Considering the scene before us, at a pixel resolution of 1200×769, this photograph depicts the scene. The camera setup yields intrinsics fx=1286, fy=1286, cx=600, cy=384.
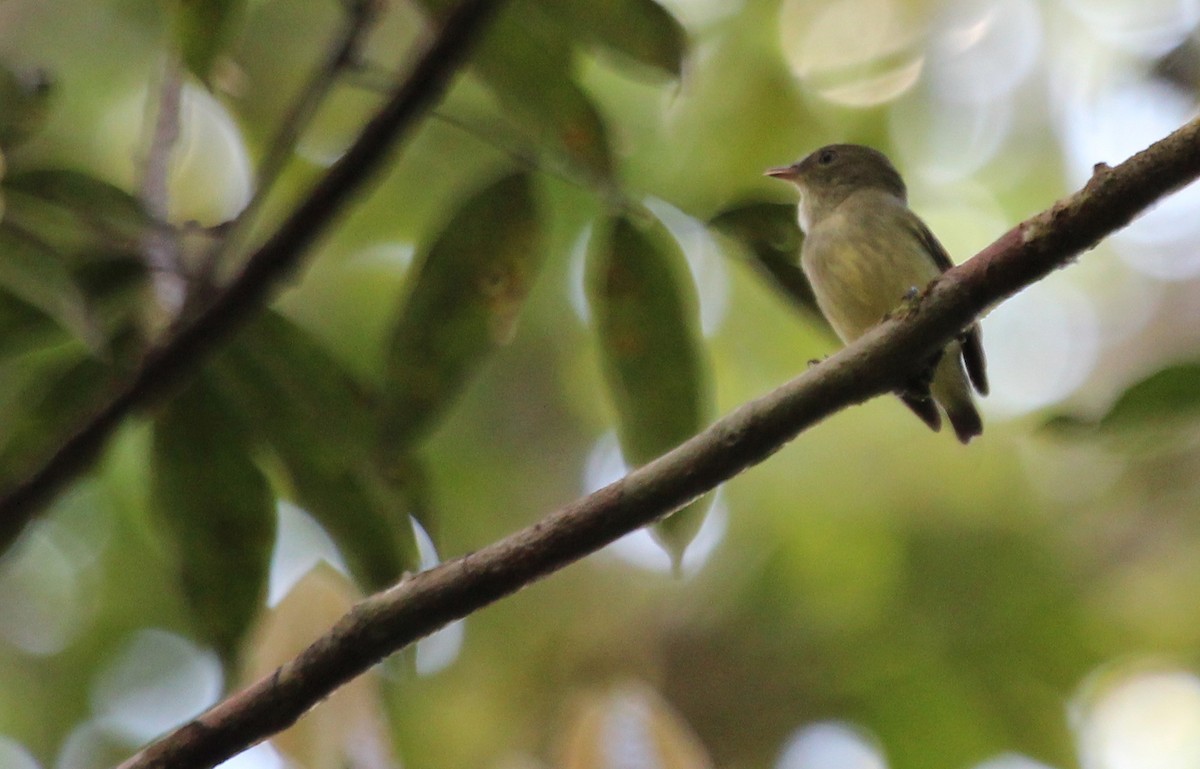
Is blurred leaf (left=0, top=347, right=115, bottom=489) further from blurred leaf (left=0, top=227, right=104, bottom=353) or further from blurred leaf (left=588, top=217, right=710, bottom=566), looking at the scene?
blurred leaf (left=588, top=217, right=710, bottom=566)

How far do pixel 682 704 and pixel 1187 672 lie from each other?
1.97 metres

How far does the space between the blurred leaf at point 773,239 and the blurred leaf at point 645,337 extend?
129 millimetres

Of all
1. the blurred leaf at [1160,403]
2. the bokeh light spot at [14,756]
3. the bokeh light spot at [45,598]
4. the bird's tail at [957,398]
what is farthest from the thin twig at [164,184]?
the bokeh light spot at [45,598]

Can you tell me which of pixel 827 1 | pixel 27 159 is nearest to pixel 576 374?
pixel 827 1

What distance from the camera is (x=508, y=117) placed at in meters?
2.10

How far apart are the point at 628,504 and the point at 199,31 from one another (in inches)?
36.4

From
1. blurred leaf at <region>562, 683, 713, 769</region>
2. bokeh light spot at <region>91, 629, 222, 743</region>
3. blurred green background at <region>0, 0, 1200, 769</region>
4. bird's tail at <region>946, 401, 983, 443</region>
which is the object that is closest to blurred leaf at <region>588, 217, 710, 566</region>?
blurred green background at <region>0, 0, 1200, 769</region>

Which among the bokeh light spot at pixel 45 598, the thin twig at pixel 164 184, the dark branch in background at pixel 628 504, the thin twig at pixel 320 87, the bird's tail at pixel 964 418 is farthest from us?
the bokeh light spot at pixel 45 598

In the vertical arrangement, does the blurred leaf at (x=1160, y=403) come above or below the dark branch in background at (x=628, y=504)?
below

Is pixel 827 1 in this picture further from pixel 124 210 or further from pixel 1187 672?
pixel 124 210

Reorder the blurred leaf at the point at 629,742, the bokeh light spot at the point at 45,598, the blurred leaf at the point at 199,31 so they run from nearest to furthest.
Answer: the blurred leaf at the point at 199,31, the blurred leaf at the point at 629,742, the bokeh light spot at the point at 45,598

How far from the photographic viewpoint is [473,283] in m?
2.12

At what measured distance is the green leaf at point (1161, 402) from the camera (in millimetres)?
1621

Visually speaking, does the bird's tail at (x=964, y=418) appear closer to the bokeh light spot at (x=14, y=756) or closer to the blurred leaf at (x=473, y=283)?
the blurred leaf at (x=473, y=283)
